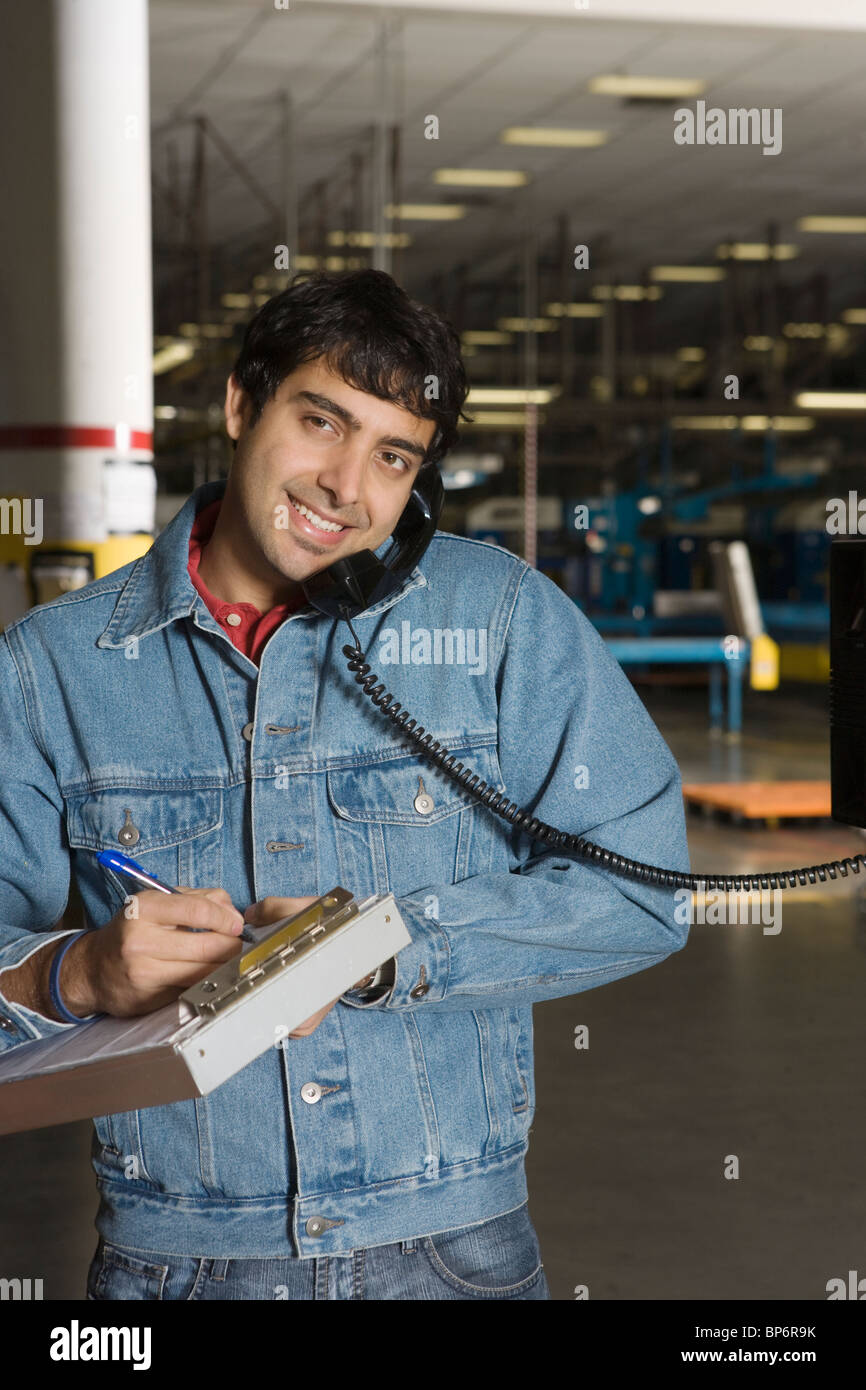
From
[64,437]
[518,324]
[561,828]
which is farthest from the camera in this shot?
[518,324]

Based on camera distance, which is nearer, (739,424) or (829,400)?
(829,400)

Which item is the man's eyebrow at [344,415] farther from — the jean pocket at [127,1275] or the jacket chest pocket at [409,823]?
the jean pocket at [127,1275]

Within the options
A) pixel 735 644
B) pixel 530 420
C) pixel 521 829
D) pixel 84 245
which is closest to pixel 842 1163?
pixel 521 829

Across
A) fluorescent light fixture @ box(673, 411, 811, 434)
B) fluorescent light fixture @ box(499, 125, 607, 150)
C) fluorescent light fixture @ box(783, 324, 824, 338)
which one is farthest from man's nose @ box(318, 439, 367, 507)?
fluorescent light fixture @ box(673, 411, 811, 434)

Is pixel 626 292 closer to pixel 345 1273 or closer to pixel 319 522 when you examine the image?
pixel 319 522

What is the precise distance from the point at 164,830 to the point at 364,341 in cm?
46

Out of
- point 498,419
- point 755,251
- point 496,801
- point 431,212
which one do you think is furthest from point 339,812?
point 498,419

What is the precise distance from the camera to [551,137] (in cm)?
1013

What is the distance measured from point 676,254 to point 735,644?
541 centimetres

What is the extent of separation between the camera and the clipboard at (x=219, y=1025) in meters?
0.85

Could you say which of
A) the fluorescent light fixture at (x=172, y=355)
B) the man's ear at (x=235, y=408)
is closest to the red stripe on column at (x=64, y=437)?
the man's ear at (x=235, y=408)

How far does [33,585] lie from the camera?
4.23 m

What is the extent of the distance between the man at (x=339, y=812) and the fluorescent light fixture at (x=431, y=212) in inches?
450
